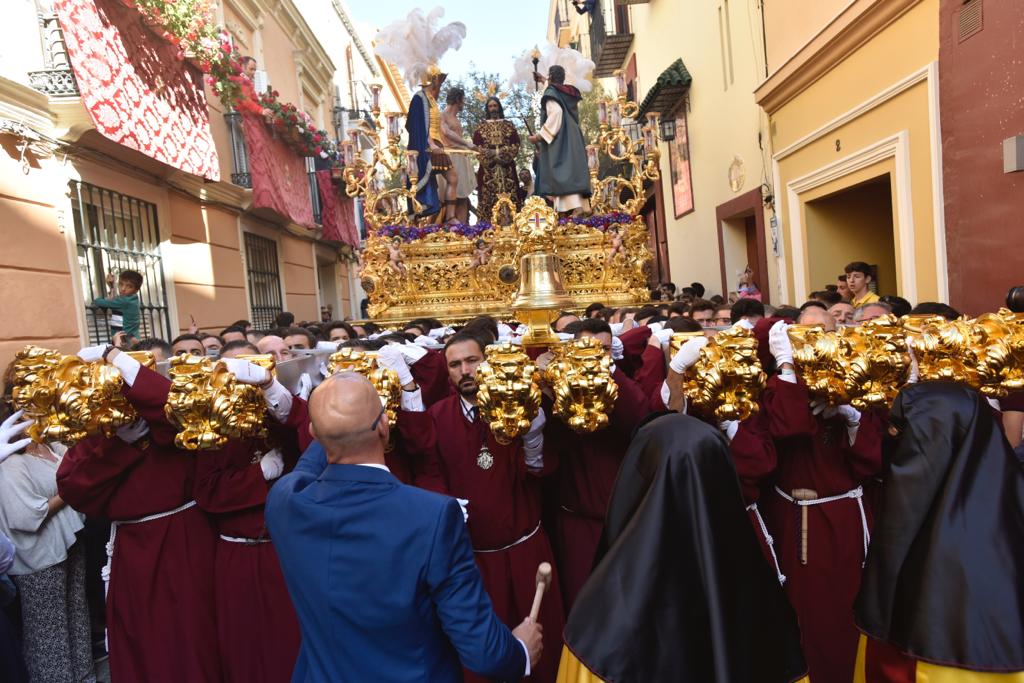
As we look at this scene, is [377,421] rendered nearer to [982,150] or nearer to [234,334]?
[234,334]

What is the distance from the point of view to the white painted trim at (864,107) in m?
5.34

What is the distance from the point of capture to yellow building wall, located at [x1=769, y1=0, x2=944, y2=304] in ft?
17.9

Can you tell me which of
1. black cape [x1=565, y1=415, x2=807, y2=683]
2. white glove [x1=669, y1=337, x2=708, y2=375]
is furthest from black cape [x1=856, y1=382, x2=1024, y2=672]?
white glove [x1=669, y1=337, x2=708, y2=375]

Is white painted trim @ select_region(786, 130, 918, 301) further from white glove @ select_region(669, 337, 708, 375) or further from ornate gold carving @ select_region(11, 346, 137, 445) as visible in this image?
ornate gold carving @ select_region(11, 346, 137, 445)

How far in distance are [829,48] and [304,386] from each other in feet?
20.5

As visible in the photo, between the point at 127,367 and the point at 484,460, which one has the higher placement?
the point at 127,367

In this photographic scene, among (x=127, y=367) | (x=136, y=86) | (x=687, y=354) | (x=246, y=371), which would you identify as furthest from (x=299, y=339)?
(x=136, y=86)

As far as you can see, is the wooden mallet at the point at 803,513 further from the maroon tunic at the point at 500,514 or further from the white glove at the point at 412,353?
the white glove at the point at 412,353

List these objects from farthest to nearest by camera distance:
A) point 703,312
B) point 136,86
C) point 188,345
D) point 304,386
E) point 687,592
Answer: point 136,86 → point 703,312 → point 188,345 → point 304,386 → point 687,592

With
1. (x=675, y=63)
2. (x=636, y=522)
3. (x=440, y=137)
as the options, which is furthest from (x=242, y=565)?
(x=675, y=63)

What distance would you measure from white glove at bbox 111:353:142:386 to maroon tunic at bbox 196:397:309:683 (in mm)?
498

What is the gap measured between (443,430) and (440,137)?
617cm

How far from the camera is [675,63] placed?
12234mm

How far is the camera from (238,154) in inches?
445
